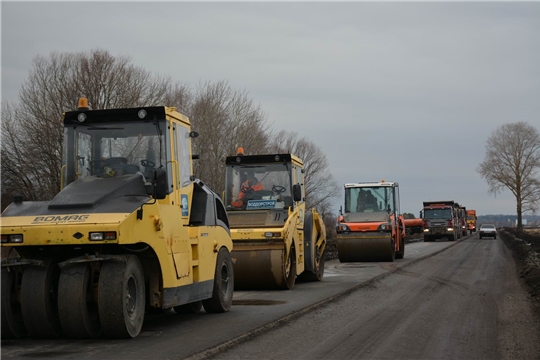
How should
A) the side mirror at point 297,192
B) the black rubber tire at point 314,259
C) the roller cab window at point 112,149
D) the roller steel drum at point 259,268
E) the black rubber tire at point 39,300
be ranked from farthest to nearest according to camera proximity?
the black rubber tire at point 314,259
the side mirror at point 297,192
the roller steel drum at point 259,268
the roller cab window at point 112,149
the black rubber tire at point 39,300

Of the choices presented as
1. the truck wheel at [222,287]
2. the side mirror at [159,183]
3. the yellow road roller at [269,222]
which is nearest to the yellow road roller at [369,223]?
the yellow road roller at [269,222]

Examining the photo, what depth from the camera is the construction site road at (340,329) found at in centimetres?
784

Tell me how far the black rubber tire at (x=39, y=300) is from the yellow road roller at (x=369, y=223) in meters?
17.4

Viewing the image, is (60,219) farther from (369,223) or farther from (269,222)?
(369,223)

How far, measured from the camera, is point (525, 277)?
61.0ft

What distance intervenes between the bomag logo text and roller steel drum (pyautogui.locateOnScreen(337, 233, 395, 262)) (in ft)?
57.7

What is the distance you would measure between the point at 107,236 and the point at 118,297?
76 cm

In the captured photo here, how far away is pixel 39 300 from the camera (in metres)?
8.22

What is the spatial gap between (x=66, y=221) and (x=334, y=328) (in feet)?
12.8

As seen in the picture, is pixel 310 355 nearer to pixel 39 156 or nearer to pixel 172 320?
pixel 172 320

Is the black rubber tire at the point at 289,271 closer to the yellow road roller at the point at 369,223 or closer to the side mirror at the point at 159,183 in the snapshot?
the side mirror at the point at 159,183

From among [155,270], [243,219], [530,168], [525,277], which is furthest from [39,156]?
[530,168]

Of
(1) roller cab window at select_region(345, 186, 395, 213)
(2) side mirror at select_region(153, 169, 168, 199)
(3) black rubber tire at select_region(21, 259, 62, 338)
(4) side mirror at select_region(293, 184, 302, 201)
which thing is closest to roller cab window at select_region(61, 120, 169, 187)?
(2) side mirror at select_region(153, 169, 168, 199)

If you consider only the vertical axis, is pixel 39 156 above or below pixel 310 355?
above
